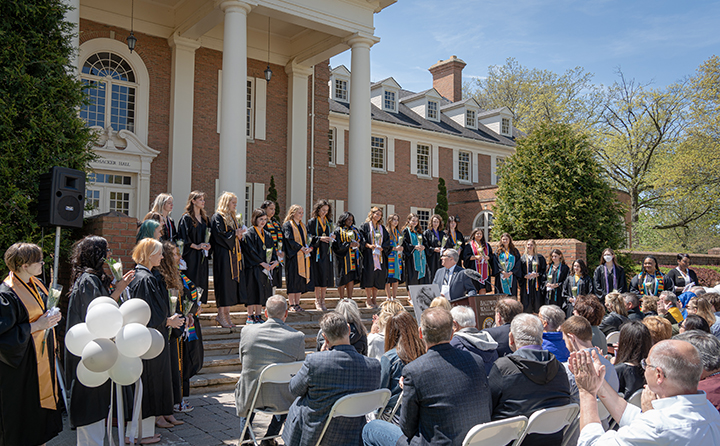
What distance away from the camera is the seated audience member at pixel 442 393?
11.0ft

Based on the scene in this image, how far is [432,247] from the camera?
11.8 meters

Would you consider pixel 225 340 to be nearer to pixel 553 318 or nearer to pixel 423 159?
pixel 553 318

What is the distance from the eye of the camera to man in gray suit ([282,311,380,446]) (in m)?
3.98

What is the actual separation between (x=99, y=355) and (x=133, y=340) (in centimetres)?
25

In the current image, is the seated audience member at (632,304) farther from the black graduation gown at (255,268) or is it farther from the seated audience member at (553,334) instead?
the black graduation gown at (255,268)

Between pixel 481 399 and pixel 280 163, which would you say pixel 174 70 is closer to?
pixel 280 163

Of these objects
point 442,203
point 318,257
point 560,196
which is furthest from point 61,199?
point 442,203

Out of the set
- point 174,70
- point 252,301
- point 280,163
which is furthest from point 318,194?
point 252,301

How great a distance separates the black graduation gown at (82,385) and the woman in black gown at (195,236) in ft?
10.3

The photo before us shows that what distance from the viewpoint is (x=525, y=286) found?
12203 millimetres

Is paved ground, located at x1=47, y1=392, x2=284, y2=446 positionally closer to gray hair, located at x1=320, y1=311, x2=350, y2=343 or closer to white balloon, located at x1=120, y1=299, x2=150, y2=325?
white balloon, located at x1=120, y1=299, x2=150, y2=325

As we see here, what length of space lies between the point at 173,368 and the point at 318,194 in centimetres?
1366

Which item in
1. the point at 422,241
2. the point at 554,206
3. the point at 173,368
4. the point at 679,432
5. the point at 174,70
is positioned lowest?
the point at 173,368

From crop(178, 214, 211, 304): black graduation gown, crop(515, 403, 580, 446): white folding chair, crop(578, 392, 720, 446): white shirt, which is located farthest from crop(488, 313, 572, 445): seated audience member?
crop(178, 214, 211, 304): black graduation gown
